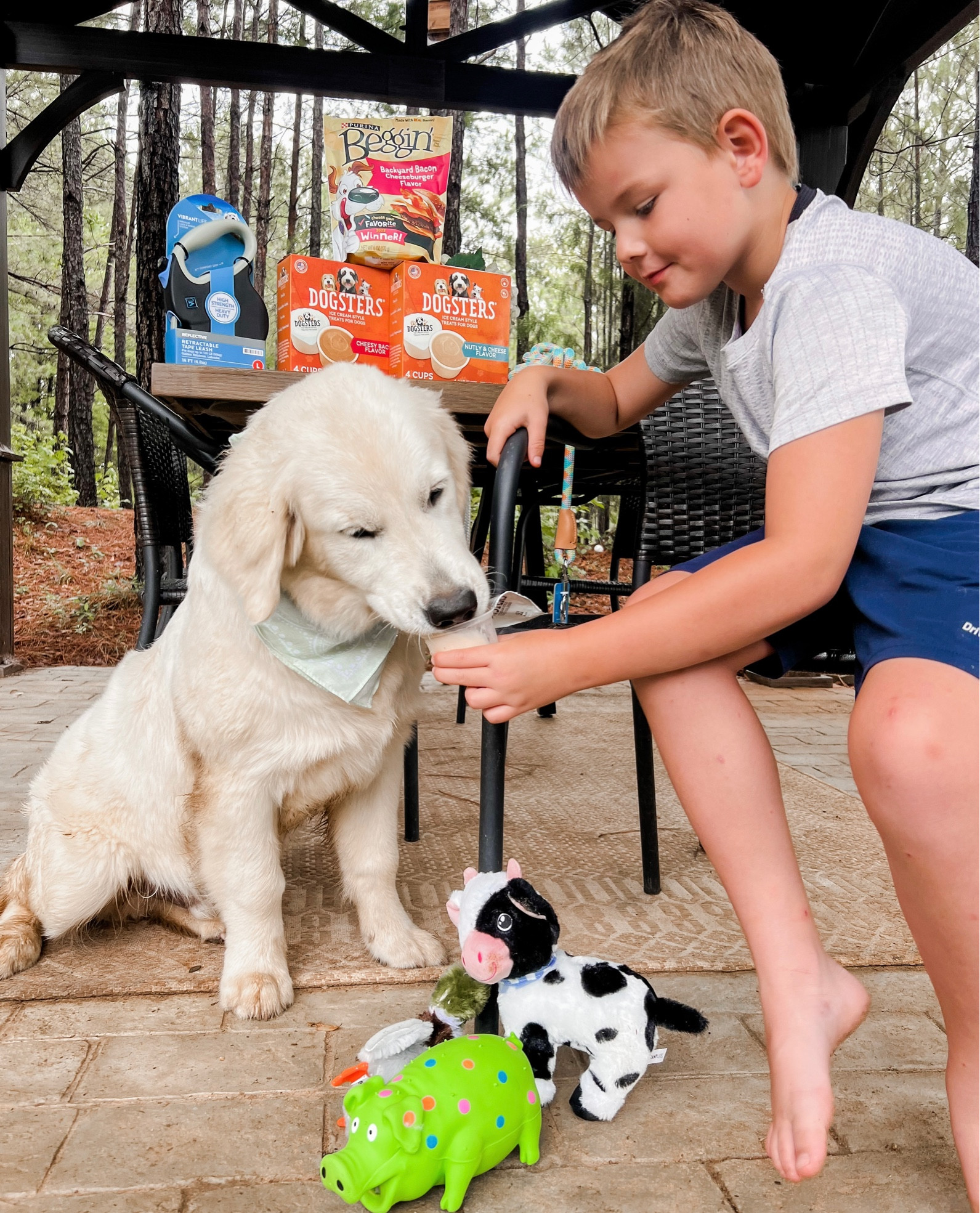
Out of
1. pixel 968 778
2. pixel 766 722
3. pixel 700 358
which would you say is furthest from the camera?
pixel 766 722

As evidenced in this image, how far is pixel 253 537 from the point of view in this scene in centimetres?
143

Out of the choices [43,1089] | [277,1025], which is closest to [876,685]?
[277,1025]

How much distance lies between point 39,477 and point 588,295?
8.72 meters

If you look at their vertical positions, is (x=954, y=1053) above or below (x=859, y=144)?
below

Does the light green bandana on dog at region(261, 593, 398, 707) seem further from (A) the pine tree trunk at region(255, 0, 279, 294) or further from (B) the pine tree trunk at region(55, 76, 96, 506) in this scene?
A: (A) the pine tree trunk at region(255, 0, 279, 294)

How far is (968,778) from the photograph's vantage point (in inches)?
38.8

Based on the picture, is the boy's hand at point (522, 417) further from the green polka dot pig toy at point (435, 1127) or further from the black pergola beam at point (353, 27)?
Result: the black pergola beam at point (353, 27)

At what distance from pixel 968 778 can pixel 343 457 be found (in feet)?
3.15

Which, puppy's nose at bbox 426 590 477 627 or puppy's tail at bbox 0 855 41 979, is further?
puppy's tail at bbox 0 855 41 979

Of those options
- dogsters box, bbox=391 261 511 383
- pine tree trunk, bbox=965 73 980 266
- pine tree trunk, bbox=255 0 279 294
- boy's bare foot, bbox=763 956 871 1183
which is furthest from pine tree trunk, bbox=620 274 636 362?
boy's bare foot, bbox=763 956 871 1183

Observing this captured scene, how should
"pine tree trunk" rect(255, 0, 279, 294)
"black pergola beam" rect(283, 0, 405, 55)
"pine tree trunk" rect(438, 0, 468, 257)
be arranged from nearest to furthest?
"black pergola beam" rect(283, 0, 405, 55) → "pine tree trunk" rect(438, 0, 468, 257) → "pine tree trunk" rect(255, 0, 279, 294)

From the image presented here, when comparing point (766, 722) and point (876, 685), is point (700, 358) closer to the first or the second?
point (876, 685)

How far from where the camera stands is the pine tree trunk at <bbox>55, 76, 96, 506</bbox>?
12.0 metres

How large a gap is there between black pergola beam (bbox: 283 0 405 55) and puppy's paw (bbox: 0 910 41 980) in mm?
4653
